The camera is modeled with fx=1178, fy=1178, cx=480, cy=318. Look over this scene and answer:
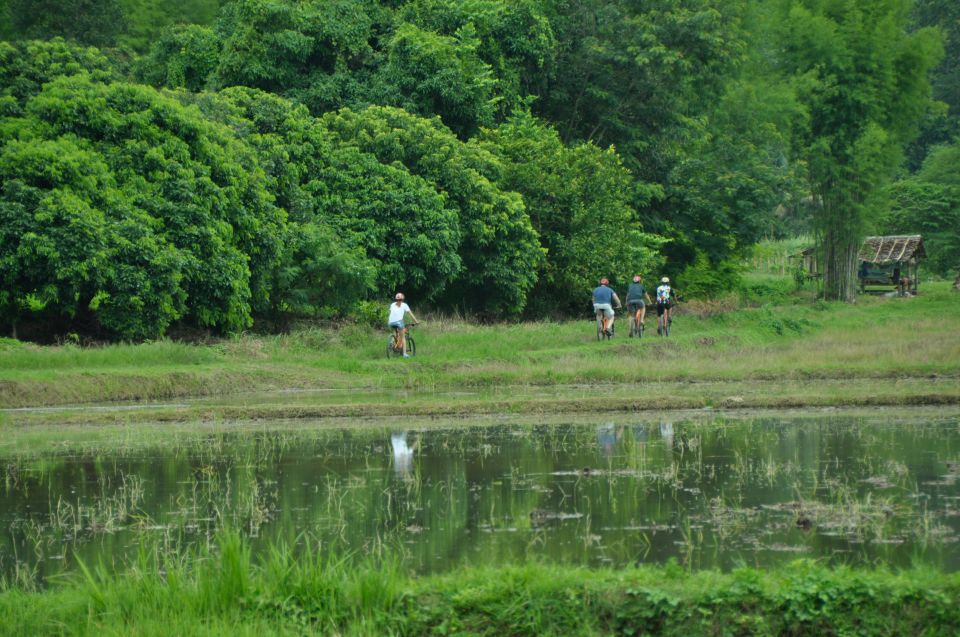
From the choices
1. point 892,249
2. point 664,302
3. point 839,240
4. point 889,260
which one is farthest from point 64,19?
Result: point 892,249

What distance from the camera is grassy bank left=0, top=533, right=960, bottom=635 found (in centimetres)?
637

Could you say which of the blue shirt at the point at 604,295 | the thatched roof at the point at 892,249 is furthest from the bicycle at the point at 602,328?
the thatched roof at the point at 892,249

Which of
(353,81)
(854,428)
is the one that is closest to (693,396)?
(854,428)

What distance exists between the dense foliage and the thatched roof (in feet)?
17.0

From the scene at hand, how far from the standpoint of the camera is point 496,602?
6.57 m

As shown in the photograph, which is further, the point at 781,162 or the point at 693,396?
the point at 781,162

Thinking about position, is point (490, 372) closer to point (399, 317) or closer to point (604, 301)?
point (399, 317)

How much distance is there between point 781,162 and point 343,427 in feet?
174

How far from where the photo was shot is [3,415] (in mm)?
16891

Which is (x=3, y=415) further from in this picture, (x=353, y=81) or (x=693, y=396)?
(x=353, y=81)

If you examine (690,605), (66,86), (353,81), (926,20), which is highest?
(926,20)

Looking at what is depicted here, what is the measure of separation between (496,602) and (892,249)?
50.1 meters

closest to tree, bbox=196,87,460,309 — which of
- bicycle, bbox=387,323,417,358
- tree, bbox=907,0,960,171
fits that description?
bicycle, bbox=387,323,417,358

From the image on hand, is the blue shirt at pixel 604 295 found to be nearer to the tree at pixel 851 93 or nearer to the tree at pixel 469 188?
the tree at pixel 469 188
